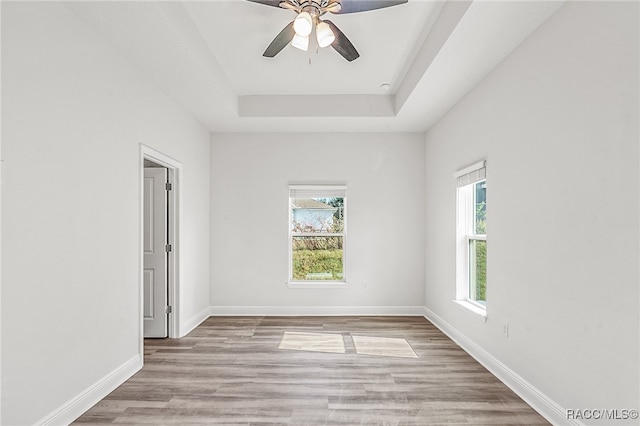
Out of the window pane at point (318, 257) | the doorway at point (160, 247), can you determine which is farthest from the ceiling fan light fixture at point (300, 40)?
the window pane at point (318, 257)

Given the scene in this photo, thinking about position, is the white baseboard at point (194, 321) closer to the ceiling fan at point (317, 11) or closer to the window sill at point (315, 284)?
the window sill at point (315, 284)

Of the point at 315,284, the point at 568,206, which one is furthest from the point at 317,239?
the point at 568,206

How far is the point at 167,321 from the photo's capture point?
14.4 ft

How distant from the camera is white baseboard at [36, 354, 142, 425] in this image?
2.36m

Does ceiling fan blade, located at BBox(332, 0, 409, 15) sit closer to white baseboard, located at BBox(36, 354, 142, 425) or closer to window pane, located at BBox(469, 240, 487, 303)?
window pane, located at BBox(469, 240, 487, 303)

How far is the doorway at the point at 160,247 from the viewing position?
14.2 ft

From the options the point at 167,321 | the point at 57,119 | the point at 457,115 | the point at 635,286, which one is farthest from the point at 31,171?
the point at 457,115

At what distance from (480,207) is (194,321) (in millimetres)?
3663

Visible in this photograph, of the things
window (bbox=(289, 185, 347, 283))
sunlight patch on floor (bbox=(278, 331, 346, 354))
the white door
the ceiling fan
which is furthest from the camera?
window (bbox=(289, 185, 347, 283))

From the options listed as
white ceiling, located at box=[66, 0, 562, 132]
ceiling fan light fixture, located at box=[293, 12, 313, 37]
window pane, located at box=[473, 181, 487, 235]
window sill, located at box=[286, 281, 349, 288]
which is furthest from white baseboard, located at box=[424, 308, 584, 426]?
ceiling fan light fixture, located at box=[293, 12, 313, 37]

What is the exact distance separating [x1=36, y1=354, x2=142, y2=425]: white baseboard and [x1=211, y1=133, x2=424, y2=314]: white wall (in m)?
2.35

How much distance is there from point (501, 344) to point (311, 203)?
125 inches

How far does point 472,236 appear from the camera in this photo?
409cm

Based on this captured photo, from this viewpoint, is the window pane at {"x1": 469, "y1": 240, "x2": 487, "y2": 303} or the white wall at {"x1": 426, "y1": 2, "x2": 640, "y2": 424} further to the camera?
the window pane at {"x1": 469, "y1": 240, "x2": 487, "y2": 303}
